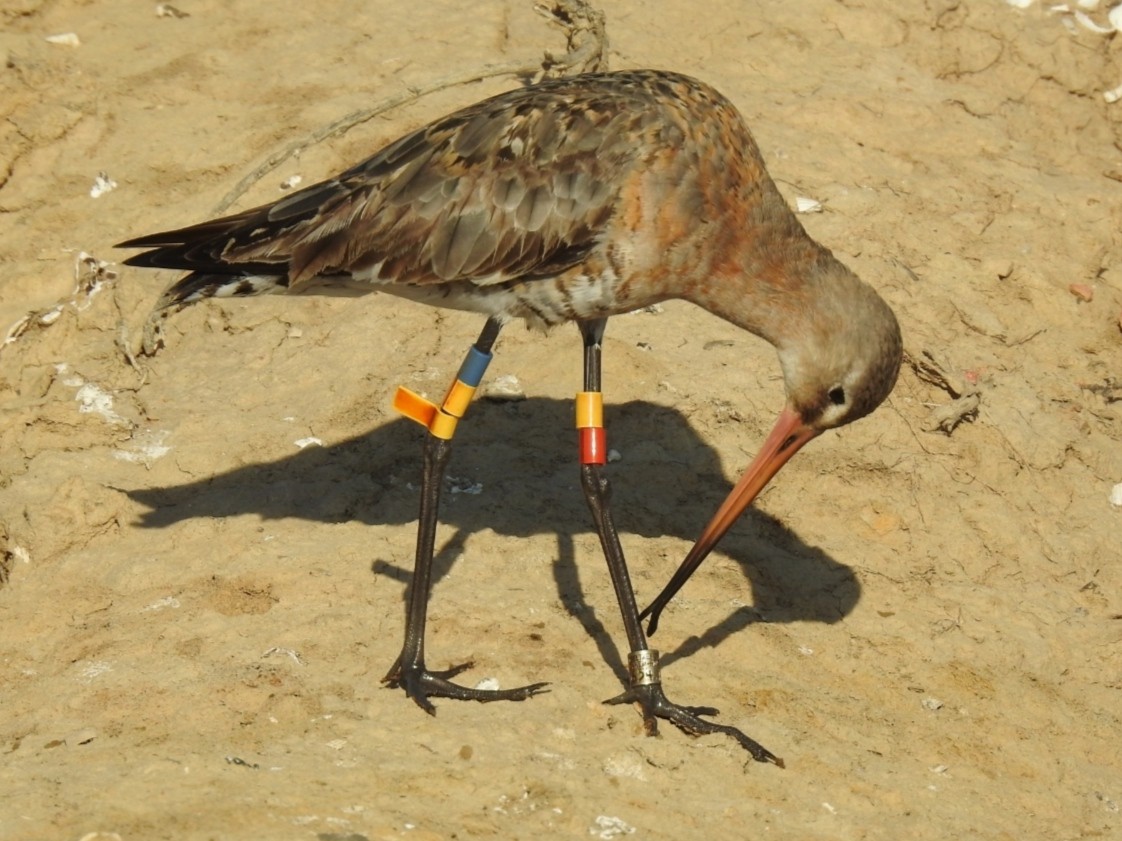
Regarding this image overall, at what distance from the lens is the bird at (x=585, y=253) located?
18.8 feet

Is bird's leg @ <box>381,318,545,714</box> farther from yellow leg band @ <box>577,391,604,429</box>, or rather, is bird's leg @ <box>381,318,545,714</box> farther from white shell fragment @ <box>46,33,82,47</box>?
white shell fragment @ <box>46,33,82,47</box>

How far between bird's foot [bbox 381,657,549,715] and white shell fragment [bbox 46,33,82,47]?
18.1ft

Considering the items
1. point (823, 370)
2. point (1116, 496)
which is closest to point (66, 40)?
point (823, 370)

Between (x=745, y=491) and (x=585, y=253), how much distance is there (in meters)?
1.11

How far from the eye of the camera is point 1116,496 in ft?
23.0

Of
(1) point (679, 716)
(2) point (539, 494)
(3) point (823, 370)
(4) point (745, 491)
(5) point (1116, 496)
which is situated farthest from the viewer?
(5) point (1116, 496)

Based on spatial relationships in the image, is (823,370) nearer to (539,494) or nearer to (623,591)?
(623,591)

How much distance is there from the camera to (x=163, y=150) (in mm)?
8625

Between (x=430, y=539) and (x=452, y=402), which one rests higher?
(x=452, y=402)

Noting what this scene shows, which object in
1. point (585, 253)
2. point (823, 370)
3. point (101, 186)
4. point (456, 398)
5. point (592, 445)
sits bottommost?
point (101, 186)

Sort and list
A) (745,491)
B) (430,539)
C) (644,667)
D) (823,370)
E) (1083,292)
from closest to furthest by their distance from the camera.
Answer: (644,667), (823,370), (430,539), (745,491), (1083,292)

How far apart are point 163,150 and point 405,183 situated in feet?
10.5

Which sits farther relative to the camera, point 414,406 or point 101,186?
point 101,186

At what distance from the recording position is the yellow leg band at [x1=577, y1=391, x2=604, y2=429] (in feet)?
19.8
